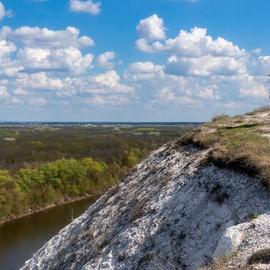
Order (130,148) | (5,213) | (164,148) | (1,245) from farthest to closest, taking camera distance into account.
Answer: (130,148), (5,213), (1,245), (164,148)

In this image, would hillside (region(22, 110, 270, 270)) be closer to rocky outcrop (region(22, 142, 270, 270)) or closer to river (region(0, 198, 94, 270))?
rocky outcrop (region(22, 142, 270, 270))

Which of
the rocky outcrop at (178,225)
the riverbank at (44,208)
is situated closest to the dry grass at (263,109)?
the rocky outcrop at (178,225)

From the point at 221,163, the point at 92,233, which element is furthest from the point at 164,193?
the point at 92,233

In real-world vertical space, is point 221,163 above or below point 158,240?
above

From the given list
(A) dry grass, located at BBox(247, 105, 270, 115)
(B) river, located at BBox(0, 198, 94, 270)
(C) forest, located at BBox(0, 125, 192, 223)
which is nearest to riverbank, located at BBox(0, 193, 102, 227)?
(C) forest, located at BBox(0, 125, 192, 223)

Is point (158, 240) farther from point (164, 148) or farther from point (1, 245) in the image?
point (1, 245)

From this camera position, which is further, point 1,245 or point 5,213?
point 5,213

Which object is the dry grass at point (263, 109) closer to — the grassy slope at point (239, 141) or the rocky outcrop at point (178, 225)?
the grassy slope at point (239, 141)
